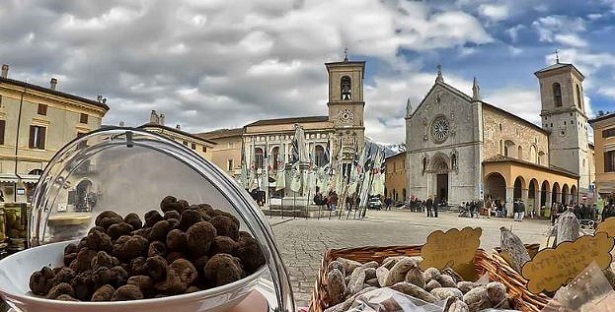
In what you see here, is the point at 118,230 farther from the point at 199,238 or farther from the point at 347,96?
the point at 347,96

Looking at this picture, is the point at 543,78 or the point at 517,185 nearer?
the point at 543,78

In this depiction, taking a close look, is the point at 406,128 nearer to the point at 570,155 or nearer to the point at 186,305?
the point at 570,155

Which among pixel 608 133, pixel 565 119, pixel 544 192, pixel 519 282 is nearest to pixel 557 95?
pixel 565 119

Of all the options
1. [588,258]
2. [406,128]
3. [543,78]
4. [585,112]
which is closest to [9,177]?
[588,258]

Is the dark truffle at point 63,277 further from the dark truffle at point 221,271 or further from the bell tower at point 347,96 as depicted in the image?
the bell tower at point 347,96

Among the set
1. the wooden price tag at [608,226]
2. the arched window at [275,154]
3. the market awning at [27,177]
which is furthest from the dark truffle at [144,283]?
the arched window at [275,154]

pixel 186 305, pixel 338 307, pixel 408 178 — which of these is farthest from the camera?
pixel 408 178

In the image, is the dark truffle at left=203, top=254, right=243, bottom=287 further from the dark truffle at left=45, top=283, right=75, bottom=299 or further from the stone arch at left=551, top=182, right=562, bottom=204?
the stone arch at left=551, top=182, right=562, bottom=204

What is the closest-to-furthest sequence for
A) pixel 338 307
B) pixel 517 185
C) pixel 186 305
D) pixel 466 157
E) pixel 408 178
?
pixel 186 305, pixel 338 307, pixel 517 185, pixel 466 157, pixel 408 178
